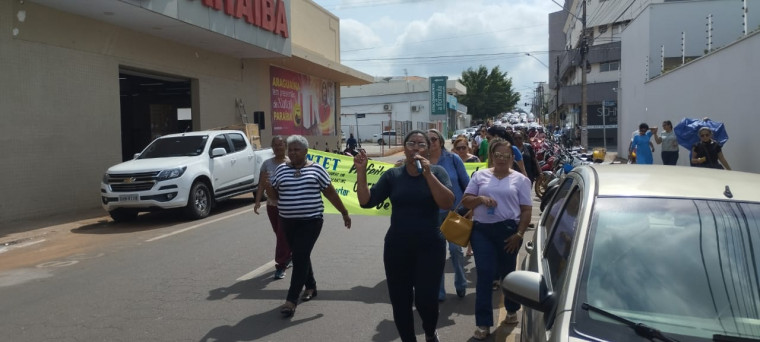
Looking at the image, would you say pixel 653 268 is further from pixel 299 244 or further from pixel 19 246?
pixel 19 246

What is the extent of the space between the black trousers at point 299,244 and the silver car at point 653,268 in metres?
2.85

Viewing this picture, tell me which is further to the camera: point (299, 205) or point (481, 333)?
point (299, 205)

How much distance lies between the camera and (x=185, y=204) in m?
12.3

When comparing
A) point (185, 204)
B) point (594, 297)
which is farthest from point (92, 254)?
point (594, 297)

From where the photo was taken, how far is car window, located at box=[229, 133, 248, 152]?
14.8 metres

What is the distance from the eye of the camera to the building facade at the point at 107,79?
42.7 feet

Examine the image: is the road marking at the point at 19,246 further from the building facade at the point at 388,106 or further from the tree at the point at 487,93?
the tree at the point at 487,93

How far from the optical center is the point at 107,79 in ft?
51.3

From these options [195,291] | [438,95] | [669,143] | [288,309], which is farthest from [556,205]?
[438,95]

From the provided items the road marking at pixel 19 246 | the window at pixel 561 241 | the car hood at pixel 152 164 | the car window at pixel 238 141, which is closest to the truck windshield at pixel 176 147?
the car hood at pixel 152 164

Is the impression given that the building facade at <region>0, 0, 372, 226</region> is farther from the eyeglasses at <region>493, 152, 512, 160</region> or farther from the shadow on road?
the eyeglasses at <region>493, 152, 512, 160</region>

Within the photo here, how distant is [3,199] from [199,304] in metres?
8.75

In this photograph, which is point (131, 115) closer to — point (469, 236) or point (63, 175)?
point (63, 175)

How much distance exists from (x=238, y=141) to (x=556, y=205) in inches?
465
